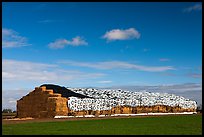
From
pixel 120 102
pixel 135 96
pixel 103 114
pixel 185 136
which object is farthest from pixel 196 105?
pixel 185 136

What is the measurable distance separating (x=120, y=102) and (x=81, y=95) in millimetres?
7437

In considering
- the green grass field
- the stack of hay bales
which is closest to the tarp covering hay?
the stack of hay bales

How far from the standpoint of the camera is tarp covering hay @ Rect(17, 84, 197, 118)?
52.8 m

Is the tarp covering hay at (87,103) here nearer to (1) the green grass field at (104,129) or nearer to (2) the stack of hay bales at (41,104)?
(2) the stack of hay bales at (41,104)

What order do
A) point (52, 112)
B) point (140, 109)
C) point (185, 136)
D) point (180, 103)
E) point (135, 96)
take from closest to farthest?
point (185, 136) → point (52, 112) → point (140, 109) → point (135, 96) → point (180, 103)

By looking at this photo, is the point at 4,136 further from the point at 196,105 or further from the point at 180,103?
the point at 196,105

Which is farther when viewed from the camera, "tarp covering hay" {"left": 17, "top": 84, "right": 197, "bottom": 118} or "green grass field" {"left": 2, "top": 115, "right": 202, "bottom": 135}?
"tarp covering hay" {"left": 17, "top": 84, "right": 197, "bottom": 118}

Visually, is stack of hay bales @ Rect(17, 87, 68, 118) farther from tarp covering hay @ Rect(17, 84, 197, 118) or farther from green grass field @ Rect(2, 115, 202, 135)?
green grass field @ Rect(2, 115, 202, 135)

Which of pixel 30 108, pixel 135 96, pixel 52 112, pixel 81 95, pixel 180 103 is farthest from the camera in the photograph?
pixel 180 103

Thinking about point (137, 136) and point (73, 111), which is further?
point (73, 111)

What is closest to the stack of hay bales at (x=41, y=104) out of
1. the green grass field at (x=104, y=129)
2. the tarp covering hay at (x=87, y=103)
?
the tarp covering hay at (x=87, y=103)

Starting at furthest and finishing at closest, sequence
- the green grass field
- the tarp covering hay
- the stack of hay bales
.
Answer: the tarp covering hay, the stack of hay bales, the green grass field

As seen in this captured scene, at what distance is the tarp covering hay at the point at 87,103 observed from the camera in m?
52.8

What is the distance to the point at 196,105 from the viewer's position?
85.2m
